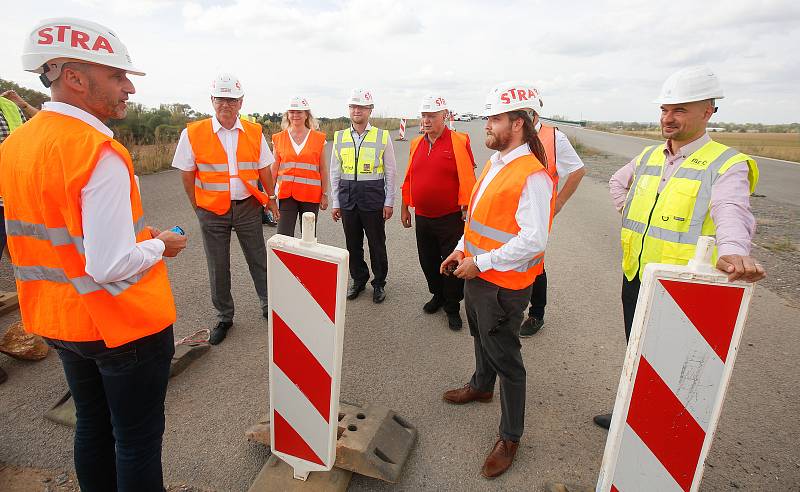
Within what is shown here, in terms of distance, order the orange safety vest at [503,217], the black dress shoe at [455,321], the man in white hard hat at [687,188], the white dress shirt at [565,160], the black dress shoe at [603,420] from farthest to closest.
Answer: the black dress shoe at [455,321] → the white dress shirt at [565,160] → the black dress shoe at [603,420] → the orange safety vest at [503,217] → the man in white hard hat at [687,188]

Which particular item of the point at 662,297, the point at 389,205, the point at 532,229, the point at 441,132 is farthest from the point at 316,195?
the point at 662,297

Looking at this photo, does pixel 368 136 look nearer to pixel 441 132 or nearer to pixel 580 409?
pixel 441 132

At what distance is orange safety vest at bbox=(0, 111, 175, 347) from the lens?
1.60 metres

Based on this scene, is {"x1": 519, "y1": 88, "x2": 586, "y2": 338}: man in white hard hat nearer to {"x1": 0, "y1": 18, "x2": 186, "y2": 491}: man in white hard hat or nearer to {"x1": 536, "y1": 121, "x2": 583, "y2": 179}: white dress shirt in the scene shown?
{"x1": 536, "y1": 121, "x2": 583, "y2": 179}: white dress shirt

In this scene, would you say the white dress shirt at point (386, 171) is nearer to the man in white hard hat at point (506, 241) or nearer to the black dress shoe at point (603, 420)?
the man in white hard hat at point (506, 241)

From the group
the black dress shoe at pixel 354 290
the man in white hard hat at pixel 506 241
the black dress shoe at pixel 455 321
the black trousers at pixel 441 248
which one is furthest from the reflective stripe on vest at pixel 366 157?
the man in white hard hat at pixel 506 241

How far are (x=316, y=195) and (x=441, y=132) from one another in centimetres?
143

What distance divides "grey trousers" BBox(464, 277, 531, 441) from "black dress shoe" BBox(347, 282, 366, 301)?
2.44 m

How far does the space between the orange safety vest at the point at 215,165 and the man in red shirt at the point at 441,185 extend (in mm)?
1491

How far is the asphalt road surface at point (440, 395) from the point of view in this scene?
2.66 meters

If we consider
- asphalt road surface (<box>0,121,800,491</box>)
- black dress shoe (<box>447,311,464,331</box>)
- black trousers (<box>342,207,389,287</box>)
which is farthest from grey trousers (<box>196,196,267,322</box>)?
black dress shoe (<box>447,311,464,331</box>)

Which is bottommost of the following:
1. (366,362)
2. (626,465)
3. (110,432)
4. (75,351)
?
(366,362)

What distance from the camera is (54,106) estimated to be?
168 cm

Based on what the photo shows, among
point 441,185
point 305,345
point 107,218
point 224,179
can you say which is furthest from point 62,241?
point 441,185
